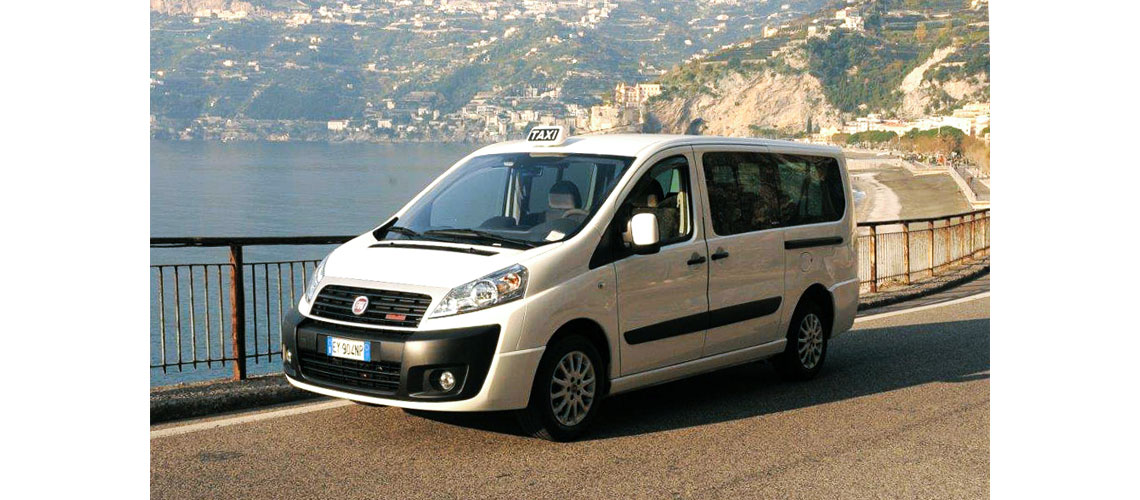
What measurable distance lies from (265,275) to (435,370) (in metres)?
5.15

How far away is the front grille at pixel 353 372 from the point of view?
6.58 metres

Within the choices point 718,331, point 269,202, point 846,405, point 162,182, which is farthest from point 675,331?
point 162,182

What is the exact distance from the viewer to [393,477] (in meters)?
6.05

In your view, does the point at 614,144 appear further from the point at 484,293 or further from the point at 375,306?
the point at 375,306

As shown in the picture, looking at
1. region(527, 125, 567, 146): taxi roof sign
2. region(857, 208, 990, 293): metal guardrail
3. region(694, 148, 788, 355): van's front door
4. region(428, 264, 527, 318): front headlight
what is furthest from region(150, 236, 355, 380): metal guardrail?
region(857, 208, 990, 293): metal guardrail

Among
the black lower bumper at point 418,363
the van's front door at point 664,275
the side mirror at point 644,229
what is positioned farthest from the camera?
the van's front door at point 664,275

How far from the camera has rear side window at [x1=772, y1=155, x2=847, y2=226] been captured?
898cm

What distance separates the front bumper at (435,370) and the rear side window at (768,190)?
6.91ft

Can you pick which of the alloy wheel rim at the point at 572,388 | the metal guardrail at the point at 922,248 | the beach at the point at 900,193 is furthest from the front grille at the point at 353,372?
the beach at the point at 900,193

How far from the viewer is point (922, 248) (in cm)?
1978

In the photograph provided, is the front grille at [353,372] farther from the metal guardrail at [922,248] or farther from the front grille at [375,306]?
the metal guardrail at [922,248]

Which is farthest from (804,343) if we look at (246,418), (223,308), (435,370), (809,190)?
(223,308)
